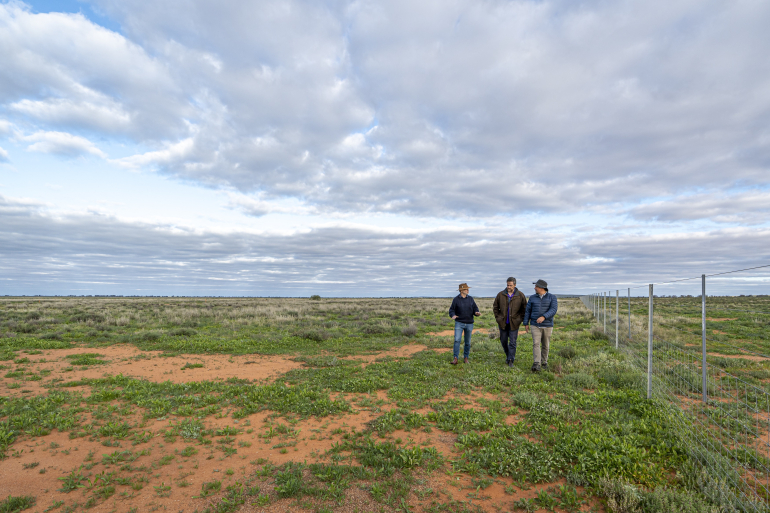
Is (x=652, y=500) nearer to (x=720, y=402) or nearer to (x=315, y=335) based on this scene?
(x=720, y=402)

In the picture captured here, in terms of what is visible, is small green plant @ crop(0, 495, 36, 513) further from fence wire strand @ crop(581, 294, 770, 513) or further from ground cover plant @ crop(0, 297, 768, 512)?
fence wire strand @ crop(581, 294, 770, 513)

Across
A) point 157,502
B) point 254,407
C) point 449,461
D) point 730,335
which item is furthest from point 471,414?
point 730,335

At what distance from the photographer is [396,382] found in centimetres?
871

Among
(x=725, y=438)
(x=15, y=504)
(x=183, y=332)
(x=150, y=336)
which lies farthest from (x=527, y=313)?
(x=150, y=336)

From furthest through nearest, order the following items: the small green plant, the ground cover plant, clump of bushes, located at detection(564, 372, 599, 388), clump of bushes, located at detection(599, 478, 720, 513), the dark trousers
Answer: the dark trousers
clump of bushes, located at detection(564, 372, 599, 388)
the ground cover plant
the small green plant
clump of bushes, located at detection(599, 478, 720, 513)

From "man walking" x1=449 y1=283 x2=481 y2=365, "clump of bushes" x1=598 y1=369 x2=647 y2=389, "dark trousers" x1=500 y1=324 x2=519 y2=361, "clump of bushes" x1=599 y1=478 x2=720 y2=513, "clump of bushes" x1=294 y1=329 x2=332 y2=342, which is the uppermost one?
"man walking" x1=449 y1=283 x2=481 y2=365

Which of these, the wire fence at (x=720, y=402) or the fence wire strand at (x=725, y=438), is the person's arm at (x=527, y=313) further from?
the fence wire strand at (x=725, y=438)

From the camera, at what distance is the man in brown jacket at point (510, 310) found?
9.63 meters

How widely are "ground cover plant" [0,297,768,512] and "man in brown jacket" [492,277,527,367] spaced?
0.87 m

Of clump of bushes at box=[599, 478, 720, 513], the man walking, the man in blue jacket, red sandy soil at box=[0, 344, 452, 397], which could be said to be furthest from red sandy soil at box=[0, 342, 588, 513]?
the man walking

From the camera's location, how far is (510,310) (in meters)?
9.66

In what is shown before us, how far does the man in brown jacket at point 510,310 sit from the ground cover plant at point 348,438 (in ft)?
2.85

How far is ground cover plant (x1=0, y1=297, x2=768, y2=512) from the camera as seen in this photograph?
160 inches

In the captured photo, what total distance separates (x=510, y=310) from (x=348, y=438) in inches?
229
